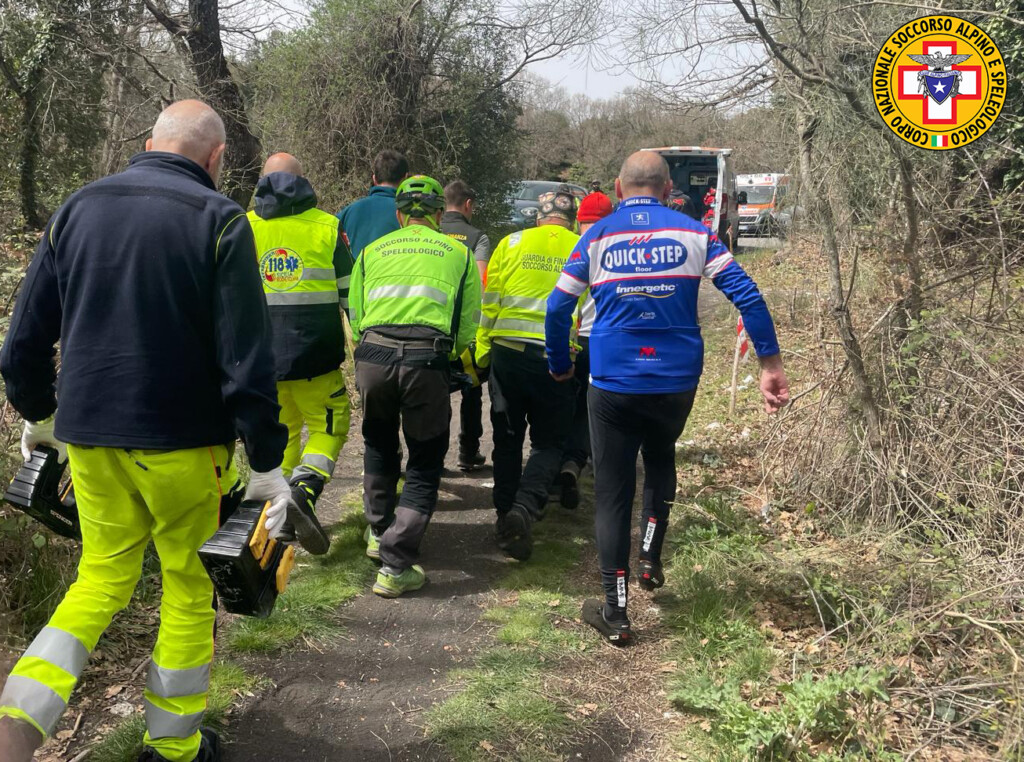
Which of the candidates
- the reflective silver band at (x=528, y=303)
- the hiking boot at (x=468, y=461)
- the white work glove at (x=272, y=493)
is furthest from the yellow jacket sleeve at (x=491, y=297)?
the white work glove at (x=272, y=493)

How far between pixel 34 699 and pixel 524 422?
301cm

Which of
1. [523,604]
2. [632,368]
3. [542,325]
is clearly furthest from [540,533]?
[632,368]

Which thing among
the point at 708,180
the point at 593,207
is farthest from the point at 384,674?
the point at 708,180

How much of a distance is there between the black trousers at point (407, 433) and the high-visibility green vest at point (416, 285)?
0.25 metres

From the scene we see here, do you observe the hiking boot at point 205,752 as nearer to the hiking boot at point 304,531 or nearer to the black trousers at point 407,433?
the hiking boot at point 304,531

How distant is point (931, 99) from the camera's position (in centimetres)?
406

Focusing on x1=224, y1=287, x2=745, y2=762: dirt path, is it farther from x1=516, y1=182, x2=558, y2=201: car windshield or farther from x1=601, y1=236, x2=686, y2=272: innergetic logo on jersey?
Result: x1=516, y1=182, x2=558, y2=201: car windshield

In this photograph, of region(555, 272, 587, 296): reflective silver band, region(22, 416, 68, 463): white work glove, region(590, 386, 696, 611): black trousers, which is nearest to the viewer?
region(22, 416, 68, 463): white work glove

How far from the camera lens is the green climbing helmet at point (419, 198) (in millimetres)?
4168

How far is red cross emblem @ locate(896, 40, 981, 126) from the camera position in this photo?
402 cm

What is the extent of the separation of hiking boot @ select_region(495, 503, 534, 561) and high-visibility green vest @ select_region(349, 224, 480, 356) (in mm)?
1048

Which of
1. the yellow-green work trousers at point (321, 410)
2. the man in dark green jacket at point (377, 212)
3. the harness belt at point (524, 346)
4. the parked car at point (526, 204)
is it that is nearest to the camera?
the yellow-green work trousers at point (321, 410)

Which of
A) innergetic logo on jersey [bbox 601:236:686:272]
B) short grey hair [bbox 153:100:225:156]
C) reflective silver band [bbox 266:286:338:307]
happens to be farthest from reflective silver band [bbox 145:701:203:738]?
innergetic logo on jersey [bbox 601:236:686:272]

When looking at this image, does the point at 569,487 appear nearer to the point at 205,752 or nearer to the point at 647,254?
the point at 647,254
